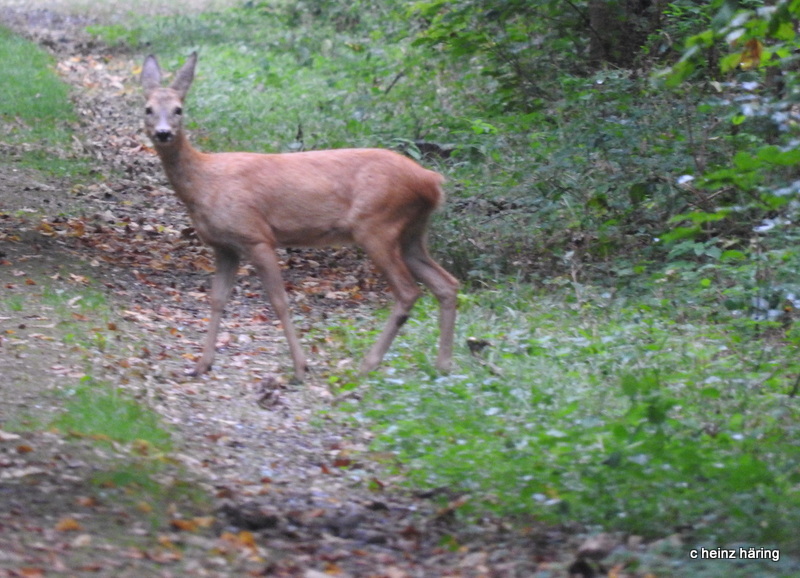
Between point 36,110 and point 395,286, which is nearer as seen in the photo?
point 395,286

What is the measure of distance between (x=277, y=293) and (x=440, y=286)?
Answer: 1.15 metres

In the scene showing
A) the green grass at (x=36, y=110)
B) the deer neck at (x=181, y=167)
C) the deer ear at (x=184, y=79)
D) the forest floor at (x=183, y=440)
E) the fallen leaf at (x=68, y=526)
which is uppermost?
the deer ear at (x=184, y=79)

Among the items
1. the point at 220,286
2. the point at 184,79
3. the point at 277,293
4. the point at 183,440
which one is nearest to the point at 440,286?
the point at 277,293

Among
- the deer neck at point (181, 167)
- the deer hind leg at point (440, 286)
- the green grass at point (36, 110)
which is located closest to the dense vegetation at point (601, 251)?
the deer hind leg at point (440, 286)

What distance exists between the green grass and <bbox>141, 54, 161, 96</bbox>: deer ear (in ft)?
17.0

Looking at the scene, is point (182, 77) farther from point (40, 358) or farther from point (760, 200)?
point (760, 200)

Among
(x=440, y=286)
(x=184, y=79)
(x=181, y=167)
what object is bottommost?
(x=440, y=286)

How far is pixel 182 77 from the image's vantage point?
775 centimetres

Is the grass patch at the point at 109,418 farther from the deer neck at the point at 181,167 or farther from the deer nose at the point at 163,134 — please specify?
the deer nose at the point at 163,134

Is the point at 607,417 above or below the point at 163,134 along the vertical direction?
below

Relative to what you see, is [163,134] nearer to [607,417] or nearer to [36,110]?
[607,417]

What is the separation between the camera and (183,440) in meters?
5.80

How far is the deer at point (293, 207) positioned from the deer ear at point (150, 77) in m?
0.03

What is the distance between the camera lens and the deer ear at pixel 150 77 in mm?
7703
